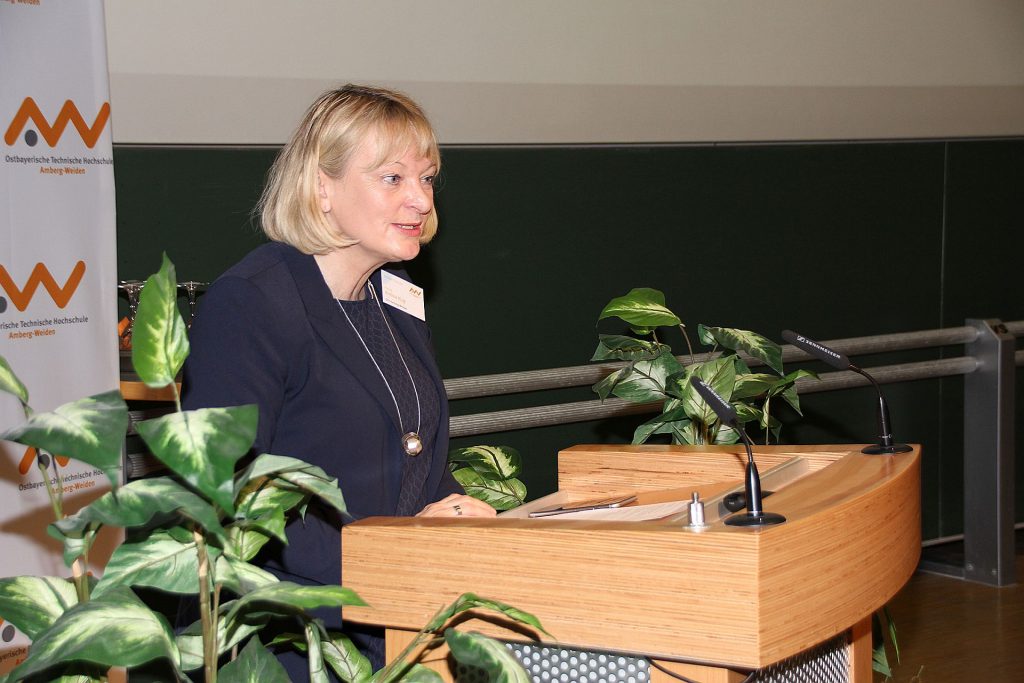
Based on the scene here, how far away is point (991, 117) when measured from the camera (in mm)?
5160

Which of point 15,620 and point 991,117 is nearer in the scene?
point 15,620

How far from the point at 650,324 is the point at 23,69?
1.62 m

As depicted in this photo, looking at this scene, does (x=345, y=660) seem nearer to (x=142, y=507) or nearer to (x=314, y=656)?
(x=314, y=656)

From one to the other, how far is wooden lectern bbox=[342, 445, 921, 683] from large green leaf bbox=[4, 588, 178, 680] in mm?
330

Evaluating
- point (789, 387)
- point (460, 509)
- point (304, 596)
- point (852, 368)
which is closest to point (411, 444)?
point (460, 509)

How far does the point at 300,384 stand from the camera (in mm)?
1893

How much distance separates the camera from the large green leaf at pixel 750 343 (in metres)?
2.66

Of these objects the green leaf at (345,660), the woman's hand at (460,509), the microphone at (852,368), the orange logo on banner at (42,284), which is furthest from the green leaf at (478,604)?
the orange logo on banner at (42,284)

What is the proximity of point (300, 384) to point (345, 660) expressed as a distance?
503 mm

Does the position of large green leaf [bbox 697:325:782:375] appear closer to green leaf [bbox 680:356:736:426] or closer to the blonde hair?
green leaf [bbox 680:356:736:426]

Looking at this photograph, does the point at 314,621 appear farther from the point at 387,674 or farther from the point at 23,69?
the point at 23,69

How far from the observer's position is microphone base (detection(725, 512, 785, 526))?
1371mm

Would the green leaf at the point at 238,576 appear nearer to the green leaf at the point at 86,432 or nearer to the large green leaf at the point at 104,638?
the large green leaf at the point at 104,638

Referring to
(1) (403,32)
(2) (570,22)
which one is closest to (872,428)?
(2) (570,22)
